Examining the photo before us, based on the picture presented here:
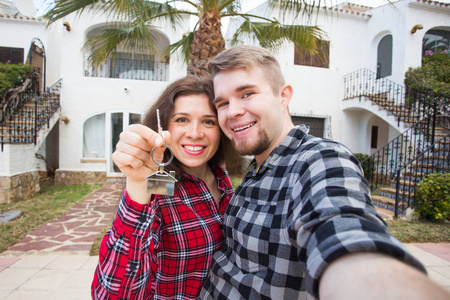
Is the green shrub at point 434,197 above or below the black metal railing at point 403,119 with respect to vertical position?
below

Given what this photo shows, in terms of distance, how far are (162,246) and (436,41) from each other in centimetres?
1390

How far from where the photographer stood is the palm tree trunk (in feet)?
15.1

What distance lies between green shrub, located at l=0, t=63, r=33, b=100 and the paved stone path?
5.32m

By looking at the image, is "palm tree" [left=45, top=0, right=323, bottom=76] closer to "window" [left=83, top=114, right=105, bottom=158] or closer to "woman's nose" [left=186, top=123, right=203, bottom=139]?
"woman's nose" [left=186, top=123, right=203, bottom=139]

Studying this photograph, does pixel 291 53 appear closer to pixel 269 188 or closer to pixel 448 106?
pixel 448 106

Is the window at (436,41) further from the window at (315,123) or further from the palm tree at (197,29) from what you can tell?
the palm tree at (197,29)

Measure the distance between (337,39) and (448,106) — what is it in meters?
4.92

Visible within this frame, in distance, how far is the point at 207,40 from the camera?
4.61 meters

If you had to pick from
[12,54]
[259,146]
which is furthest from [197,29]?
[12,54]

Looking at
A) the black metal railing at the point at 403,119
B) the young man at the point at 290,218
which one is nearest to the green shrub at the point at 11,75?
the young man at the point at 290,218

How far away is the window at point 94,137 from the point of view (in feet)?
33.6

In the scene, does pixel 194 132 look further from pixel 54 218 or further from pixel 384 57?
pixel 384 57

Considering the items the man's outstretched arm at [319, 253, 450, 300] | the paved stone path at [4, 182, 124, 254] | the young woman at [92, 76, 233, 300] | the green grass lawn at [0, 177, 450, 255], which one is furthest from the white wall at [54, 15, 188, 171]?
the man's outstretched arm at [319, 253, 450, 300]

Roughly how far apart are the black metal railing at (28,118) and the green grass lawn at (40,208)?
1.68 m
